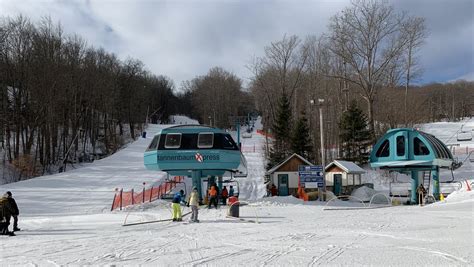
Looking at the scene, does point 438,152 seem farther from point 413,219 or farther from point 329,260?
point 329,260

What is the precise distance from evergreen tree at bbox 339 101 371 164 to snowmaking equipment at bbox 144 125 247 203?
993 inches

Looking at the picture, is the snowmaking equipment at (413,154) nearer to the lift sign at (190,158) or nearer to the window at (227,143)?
the window at (227,143)

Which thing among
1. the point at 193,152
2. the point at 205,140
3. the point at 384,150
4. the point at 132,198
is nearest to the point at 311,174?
the point at 384,150

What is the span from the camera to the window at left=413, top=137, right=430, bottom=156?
29766mm

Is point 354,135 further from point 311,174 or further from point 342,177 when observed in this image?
point 311,174

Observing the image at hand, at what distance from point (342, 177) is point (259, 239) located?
25.1 m

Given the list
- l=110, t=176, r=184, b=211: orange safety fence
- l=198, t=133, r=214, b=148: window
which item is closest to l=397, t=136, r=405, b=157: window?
l=198, t=133, r=214, b=148: window

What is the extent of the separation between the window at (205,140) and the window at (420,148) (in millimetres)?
14018

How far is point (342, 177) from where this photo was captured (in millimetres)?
36906

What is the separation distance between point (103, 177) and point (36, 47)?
66.3 feet

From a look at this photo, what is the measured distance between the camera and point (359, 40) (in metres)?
49.5

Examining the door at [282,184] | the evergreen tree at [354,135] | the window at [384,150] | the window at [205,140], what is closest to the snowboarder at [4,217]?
the window at [205,140]

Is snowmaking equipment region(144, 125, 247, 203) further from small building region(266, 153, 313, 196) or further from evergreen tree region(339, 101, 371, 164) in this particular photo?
evergreen tree region(339, 101, 371, 164)

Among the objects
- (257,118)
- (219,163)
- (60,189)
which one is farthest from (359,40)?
(257,118)
